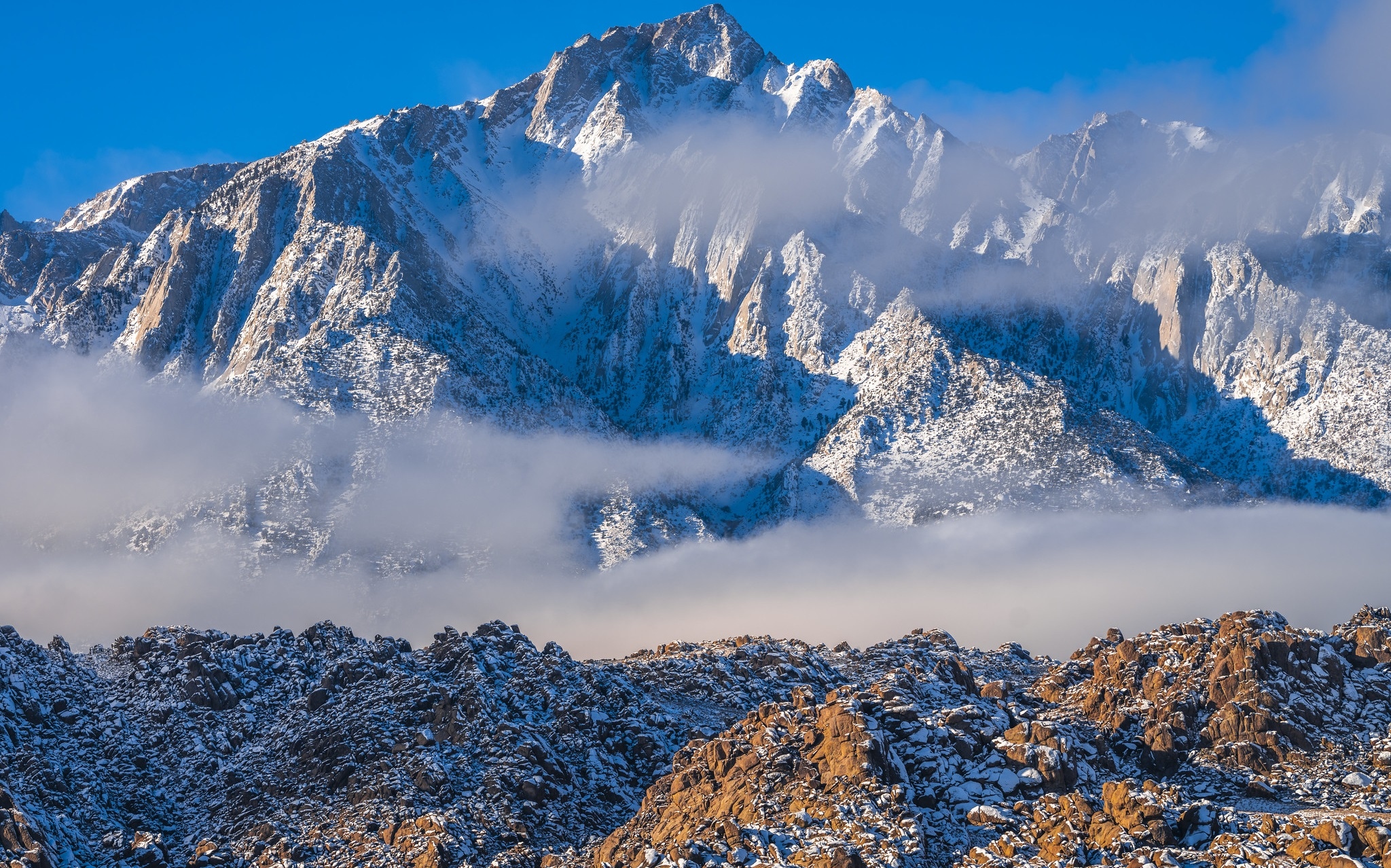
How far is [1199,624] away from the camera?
146000 mm

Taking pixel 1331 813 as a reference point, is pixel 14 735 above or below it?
above

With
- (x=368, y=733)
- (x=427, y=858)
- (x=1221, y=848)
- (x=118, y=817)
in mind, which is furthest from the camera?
(x=368, y=733)

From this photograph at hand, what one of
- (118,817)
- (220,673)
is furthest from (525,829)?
(220,673)

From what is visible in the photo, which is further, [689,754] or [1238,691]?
[689,754]

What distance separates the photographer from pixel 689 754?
426 ft

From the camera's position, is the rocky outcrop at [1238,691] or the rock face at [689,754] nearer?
the rock face at [689,754]

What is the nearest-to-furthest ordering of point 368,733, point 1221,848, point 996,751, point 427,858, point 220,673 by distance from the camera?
point 1221,848 < point 996,751 < point 427,858 < point 368,733 < point 220,673

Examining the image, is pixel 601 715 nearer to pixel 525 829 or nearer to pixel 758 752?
pixel 525 829

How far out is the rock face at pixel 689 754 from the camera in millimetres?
104125

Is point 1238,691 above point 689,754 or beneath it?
beneath

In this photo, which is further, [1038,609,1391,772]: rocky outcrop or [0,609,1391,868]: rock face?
[1038,609,1391,772]: rocky outcrop

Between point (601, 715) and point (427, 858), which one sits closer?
point (427, 858)

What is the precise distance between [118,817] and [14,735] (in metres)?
16.4

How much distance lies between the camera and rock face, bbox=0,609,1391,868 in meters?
104
